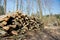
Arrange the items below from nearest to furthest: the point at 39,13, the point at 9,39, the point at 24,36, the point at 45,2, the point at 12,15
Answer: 1. the point at 9,39
2. the point at 24,36
3. the point at 12,15
4. the point at 39,13
5. the point at 45,2

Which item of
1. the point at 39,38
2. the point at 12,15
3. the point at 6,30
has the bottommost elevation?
the point at 39,38

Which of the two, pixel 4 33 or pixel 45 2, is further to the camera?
pixel 45 2

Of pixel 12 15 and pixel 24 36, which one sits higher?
pixel 12 15

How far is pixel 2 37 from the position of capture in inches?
192

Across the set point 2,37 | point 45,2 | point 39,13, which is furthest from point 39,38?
point 45,2

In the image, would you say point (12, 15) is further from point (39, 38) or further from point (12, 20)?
point (39, 38)

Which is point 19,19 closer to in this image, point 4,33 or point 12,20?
point 12,20

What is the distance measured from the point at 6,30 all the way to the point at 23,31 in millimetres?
741

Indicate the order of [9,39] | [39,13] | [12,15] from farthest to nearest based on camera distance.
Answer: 1. [39,13]
2. [12,15]
3. [9,39]

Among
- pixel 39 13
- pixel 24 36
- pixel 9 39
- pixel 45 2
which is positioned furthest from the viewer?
pixel 45 2

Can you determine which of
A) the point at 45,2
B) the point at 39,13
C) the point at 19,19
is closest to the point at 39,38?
the point at 19,19

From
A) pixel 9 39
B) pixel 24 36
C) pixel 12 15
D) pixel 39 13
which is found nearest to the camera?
pixel 9 39

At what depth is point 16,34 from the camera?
515 centimetres

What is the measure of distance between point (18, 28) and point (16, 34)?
1.34 ft
